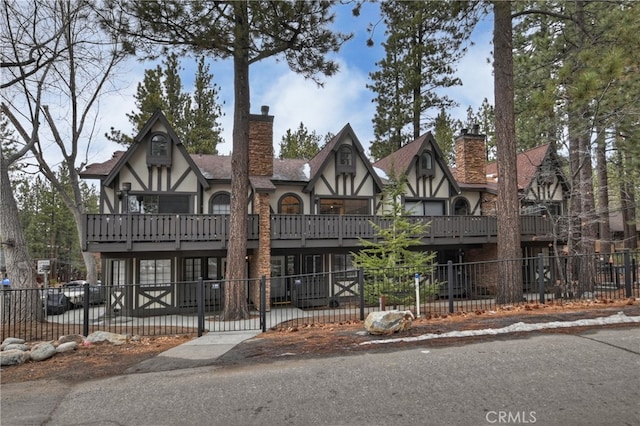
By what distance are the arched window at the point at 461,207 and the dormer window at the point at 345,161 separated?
6185 millimetres

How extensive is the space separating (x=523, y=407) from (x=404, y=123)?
25.6 m

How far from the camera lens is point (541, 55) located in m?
14.5

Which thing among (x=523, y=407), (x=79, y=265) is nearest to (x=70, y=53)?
A: (x=523, y=407)

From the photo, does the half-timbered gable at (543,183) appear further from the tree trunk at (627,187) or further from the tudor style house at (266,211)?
the tree trunk at (627,187)

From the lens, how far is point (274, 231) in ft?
48.9

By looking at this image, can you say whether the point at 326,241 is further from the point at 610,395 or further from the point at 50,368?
the point at 610,395

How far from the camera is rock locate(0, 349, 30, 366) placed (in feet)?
21.5

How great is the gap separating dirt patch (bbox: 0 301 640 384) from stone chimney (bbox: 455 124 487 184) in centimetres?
1095

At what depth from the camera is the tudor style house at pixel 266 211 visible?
13.9 metres

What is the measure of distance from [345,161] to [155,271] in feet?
30.8

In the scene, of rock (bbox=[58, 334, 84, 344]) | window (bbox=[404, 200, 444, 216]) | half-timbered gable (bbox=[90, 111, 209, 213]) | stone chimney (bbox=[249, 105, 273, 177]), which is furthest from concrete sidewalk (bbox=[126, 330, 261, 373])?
window (bbox=[404, 200, 444, 216])

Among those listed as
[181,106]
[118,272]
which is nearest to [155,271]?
[118,272]

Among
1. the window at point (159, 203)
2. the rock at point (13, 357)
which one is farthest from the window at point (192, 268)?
the rock at point (13, 357)

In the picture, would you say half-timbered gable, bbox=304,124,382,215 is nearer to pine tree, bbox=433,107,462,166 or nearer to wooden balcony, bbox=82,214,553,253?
wooden balcony, bbox=82,214,553,253
